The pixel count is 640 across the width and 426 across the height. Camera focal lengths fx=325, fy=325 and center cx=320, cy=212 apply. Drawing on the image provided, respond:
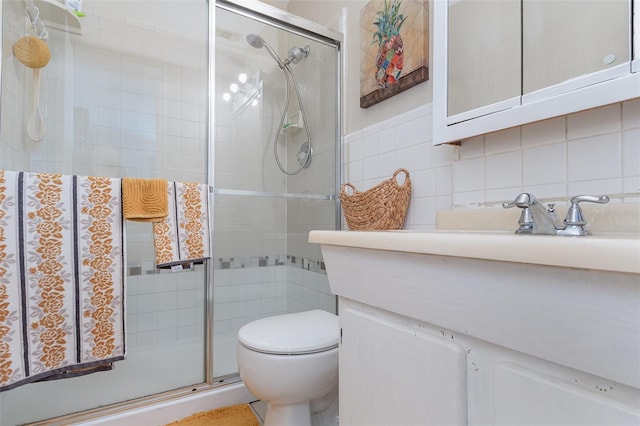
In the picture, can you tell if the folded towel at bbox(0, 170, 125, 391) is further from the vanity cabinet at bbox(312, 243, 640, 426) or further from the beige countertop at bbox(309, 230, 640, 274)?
the beige countertop at bbox(309, 230, 640, 274)

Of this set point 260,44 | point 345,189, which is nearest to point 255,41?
point 260,44

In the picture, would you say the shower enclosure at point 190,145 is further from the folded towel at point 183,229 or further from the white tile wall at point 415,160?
the white tile wall at point 415,160

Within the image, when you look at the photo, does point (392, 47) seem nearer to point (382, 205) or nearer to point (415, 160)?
point (415, 160)

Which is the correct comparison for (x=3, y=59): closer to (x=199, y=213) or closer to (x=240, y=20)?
(x=199, y=213)

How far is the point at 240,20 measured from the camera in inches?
62.2

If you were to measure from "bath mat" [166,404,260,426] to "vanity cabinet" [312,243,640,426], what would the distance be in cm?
80

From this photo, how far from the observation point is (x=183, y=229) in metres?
1.26

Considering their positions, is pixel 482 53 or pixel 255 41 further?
pixel 255 41

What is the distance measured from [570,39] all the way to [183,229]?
133cm

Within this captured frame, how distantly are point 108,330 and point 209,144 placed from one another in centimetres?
83

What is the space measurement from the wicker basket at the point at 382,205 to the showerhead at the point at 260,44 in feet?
2.88

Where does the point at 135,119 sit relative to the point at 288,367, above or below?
above

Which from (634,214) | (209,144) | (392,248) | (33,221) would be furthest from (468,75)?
(33,221)

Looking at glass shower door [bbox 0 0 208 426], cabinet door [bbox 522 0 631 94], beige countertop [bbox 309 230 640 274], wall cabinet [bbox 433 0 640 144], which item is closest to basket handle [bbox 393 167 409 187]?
wall cabinet [bbox 433 0 640 144]
